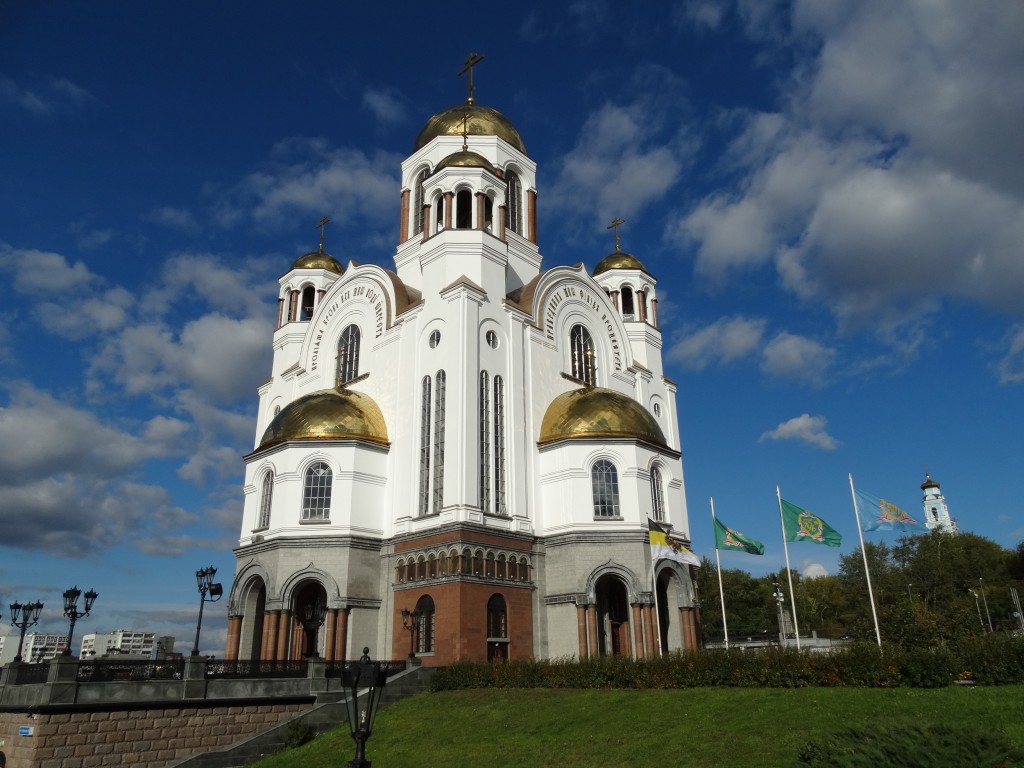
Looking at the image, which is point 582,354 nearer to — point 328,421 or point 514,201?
point 514,201

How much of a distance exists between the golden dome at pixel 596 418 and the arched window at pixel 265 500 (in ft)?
31.5

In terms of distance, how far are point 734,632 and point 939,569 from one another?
16.9 meters

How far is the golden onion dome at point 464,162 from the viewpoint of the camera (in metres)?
31.7

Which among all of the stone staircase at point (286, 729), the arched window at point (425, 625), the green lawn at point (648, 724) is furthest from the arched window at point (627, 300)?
the green lawn at point (648, 724)

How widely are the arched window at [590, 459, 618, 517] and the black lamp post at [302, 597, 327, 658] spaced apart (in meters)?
9.67

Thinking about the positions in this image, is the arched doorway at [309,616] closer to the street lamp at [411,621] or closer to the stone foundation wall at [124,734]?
the street lamp at [411,621]

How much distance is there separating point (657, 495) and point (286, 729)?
15172 millimetres

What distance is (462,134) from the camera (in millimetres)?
35906

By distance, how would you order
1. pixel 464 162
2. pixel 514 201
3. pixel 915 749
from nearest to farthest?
pixel 915 749 → pixel 464 162 → pixel 514 201

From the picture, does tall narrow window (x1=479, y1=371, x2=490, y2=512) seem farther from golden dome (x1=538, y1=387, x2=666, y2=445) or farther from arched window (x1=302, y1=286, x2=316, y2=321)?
arched window (x1=302, y1=286, x2=316, y2=321)

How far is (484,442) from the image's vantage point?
2716 cm

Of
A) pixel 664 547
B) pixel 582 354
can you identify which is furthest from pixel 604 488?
pixel 582 354

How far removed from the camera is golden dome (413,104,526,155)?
3634 cm

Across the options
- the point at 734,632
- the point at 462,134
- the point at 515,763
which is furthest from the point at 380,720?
the point at 734,632
